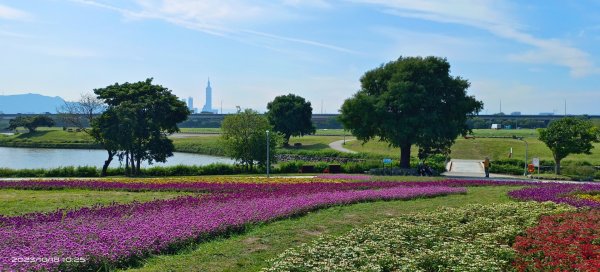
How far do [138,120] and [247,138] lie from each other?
9.00 m

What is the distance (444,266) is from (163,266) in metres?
5.40

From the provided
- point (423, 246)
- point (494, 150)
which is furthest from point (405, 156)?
point (423, 246)

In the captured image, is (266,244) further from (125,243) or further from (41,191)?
(41,191)

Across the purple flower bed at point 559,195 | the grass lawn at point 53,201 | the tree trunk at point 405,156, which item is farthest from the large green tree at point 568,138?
the grass lawn at point 53,201

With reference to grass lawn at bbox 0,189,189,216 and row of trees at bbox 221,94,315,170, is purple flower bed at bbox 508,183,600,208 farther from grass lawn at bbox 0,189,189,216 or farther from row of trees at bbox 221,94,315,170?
row of trees at bbox 221,94,315,170

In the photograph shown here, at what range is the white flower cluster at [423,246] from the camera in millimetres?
9859

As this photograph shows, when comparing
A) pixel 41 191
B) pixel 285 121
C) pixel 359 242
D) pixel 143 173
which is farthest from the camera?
pixel 285 121

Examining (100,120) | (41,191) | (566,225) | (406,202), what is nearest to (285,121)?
(100,120)

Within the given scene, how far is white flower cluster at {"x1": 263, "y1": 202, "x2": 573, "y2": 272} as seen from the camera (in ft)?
32.3

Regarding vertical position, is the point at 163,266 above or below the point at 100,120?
below

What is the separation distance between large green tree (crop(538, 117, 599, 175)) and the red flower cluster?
32.3 metres

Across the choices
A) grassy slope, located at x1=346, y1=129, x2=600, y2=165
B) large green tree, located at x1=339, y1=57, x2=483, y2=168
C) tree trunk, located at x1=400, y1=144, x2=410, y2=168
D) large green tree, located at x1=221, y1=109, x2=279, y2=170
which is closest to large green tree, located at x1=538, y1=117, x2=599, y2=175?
large green tree, located at x1=339, y1=57, x2=483, y2=168

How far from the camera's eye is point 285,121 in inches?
3401

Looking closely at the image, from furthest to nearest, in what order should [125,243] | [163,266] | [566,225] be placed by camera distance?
[566,225] → [125,243] → [163,266]
